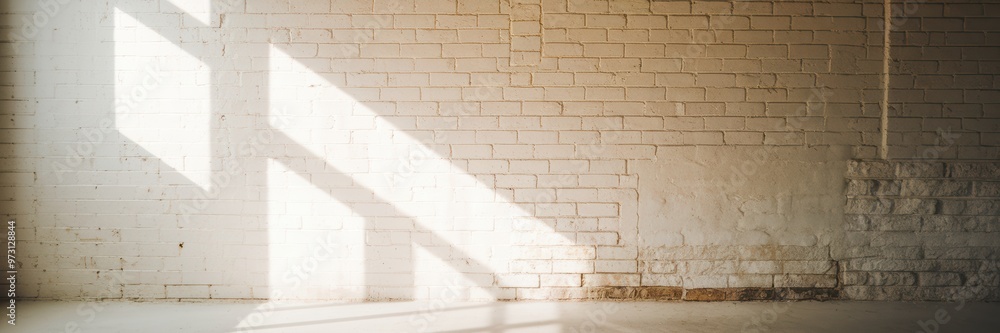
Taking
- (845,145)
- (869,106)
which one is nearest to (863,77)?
(869,106)

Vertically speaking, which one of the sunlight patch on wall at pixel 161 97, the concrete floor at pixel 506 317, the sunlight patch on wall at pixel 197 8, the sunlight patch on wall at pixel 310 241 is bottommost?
the concrete floor at pixel 506 317

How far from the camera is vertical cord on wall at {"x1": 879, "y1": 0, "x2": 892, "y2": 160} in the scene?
4.09m

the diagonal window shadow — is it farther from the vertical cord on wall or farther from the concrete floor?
the vertical cord on wall

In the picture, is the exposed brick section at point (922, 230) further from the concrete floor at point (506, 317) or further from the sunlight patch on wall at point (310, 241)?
the sunlight patch on wall at point (310, 241)

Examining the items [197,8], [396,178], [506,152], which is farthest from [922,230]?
[197,8]

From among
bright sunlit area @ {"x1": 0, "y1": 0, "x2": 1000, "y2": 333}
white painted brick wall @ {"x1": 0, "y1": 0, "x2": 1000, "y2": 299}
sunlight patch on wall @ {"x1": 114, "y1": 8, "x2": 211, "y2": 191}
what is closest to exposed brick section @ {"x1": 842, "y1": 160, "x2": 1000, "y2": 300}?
bright sunlit area @ {"x1": 0, "y1": 0, "x2": 1000, "y2": 333}

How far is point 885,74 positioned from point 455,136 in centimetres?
292

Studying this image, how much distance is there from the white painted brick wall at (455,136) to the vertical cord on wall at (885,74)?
45 millimetres

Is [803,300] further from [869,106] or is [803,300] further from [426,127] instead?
[426,127]

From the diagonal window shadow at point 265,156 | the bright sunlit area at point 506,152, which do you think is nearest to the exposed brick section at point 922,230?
the bright sunlit area at point 506,152

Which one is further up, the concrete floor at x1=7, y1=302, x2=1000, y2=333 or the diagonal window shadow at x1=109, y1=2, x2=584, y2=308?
the diagonal window shadow at x1=109, y1=2, x2=584, y2=308

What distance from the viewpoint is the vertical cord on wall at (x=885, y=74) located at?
409 cm

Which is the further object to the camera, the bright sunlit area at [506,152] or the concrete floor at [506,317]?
the bright sunlit area at [506,152]

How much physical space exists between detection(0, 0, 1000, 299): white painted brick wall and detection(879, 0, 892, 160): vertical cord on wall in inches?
1.8
